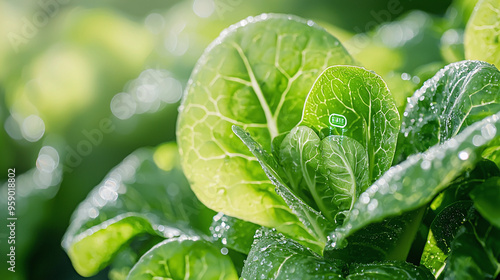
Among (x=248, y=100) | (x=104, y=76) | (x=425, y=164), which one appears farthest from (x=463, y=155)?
(x=104, y=76)

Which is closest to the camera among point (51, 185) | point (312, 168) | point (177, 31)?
point (312, 168)

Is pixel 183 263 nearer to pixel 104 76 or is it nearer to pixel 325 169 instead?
pixel 325 169

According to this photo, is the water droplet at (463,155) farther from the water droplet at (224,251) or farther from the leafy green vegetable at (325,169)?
the water droplet at (224,251)

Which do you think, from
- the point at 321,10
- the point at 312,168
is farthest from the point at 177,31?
the point at 312,168

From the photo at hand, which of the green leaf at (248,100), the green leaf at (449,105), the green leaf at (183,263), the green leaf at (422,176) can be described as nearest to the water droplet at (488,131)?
the green leaf at (422,176)

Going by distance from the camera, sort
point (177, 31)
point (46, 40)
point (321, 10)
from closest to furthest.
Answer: point (177, 31), point (321, 10), point (46, 40)

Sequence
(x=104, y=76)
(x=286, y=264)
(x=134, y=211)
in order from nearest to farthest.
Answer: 1. (x=286, y=264)
2. (x=134, y=211)
3. (x=104, y=76)

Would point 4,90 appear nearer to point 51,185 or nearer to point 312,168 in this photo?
point 51,185
